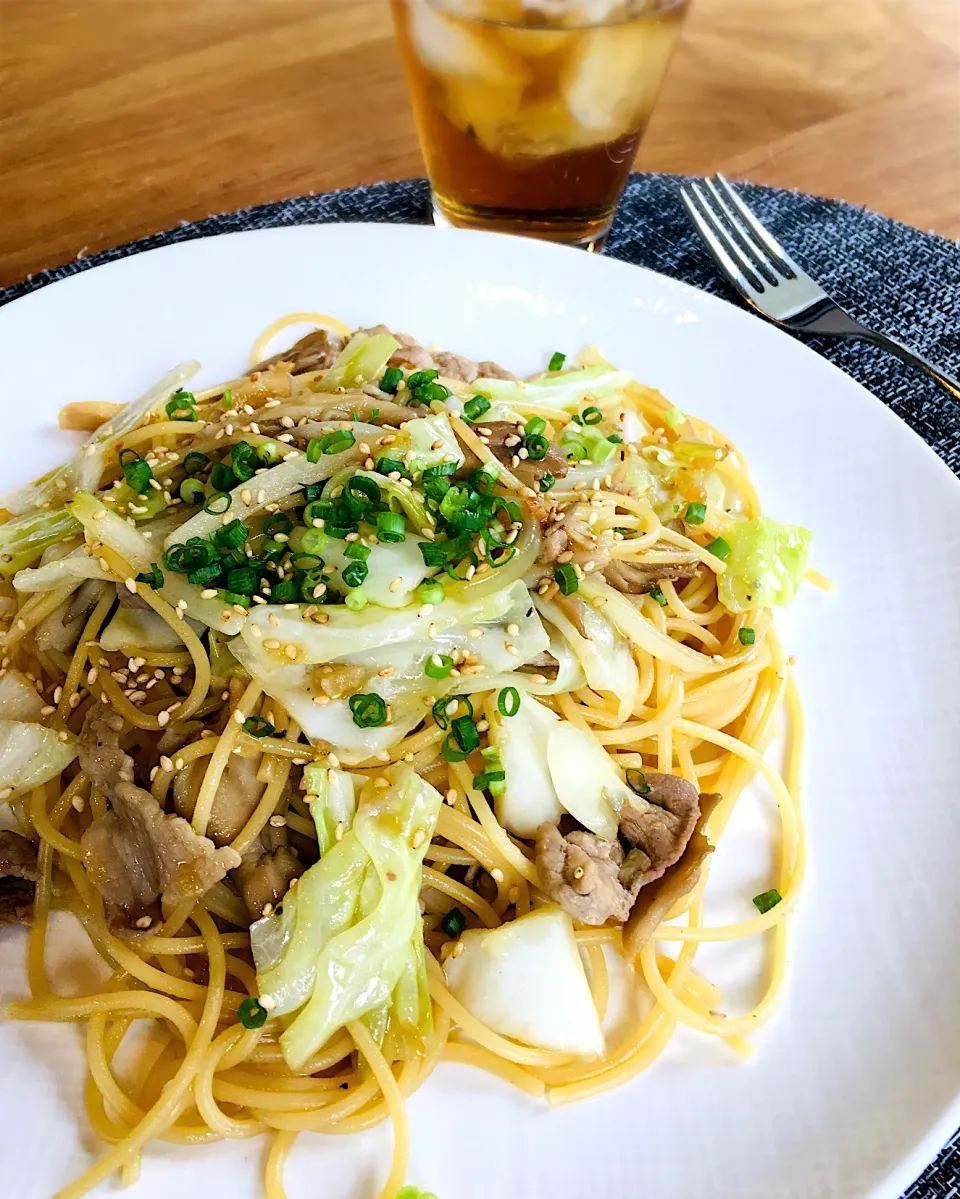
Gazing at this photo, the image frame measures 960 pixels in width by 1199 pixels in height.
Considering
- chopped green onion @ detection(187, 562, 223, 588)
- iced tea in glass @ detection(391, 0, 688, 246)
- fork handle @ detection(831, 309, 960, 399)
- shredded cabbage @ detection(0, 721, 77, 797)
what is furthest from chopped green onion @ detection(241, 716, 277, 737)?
fork handle @ detection(831, 309, 960, 399)

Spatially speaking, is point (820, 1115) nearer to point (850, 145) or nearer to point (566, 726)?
point (566, 726)

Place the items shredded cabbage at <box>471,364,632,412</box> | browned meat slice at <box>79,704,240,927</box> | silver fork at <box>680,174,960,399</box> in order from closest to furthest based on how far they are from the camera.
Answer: browned meat slice at <box>79,704,240,927</box>, shredded cabbage at <box>471,364,632,412</box>, silver fork at <box>680,174,960,399</box>

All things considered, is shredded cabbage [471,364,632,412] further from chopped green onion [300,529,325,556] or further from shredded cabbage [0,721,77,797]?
shredded cabbage [0,721,77,797]

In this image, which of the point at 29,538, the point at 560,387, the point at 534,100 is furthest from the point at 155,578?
the point at 534,100

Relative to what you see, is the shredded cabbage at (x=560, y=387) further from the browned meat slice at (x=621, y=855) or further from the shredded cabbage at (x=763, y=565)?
the browned meat slice at (x=621, y=855)

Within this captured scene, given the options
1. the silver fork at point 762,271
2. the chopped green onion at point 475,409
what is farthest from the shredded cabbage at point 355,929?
the silver fork at point 762,271

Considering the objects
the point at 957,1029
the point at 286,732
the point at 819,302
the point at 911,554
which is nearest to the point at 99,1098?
the point at 286,732

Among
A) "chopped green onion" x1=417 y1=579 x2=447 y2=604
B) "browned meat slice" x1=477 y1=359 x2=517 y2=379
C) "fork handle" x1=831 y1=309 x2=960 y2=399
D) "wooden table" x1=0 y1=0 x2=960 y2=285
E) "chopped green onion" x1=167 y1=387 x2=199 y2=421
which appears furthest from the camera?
"wooden table" x1=0 y1=0 x2=960 y2=285

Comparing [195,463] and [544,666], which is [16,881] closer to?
[195,463]
